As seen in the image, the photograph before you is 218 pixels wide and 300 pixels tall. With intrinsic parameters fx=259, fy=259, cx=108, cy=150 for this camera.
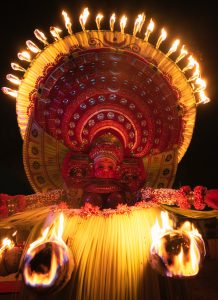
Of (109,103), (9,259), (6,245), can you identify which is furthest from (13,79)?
(9,259)

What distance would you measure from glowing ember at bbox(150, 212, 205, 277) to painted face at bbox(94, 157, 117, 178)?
163 cm

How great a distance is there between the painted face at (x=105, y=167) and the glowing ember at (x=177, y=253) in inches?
64.3

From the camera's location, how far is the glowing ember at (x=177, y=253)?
188 centimetres

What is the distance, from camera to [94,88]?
12.6ft

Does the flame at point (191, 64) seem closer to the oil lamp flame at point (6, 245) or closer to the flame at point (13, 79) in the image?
the flame at point (13, 79)

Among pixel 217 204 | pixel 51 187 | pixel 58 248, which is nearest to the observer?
pixel 58 248

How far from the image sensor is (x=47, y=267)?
6.26ft

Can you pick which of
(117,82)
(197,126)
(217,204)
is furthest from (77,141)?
(197,126)

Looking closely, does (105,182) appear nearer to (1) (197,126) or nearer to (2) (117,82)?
(2) (117,82)

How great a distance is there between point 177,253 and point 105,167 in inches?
73.0

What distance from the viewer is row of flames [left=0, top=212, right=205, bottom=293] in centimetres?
188

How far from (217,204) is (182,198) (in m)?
0.44

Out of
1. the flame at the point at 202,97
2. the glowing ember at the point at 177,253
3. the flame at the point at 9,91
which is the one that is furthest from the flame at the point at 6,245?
the flame at the point at 202,97

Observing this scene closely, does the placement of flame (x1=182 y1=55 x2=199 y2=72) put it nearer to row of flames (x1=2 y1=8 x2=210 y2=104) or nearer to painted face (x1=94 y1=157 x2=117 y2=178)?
row of flames (x1=2 y1=8 x2=210 y2=104)
